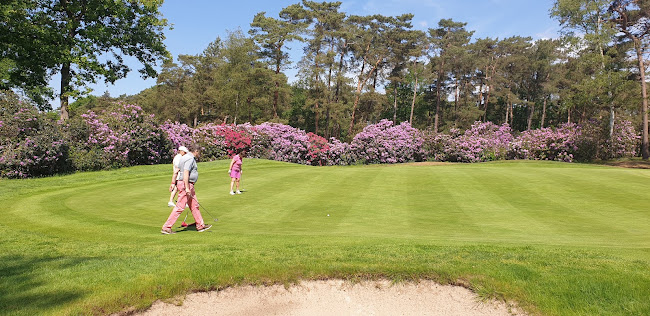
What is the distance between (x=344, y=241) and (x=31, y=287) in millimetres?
4712

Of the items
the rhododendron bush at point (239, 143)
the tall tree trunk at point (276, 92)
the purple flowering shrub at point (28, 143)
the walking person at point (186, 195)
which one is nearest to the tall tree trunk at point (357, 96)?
the tall tree trunk at point (276, 92)

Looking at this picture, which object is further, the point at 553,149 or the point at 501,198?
the point at 553,149

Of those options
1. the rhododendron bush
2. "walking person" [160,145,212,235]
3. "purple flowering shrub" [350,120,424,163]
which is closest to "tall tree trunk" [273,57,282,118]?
the rhododendron bush

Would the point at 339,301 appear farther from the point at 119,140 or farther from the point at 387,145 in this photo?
the point at 387,145

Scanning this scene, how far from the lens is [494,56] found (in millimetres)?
67625

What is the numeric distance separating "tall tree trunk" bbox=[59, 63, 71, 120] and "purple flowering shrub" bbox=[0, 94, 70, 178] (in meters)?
5.01

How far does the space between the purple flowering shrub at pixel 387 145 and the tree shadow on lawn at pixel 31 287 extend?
91.2 ft

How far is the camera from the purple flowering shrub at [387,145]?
3184 cm

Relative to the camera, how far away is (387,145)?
31672 mm

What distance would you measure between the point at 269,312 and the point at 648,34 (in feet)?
142

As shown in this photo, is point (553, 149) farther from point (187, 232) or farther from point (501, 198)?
point (187, 232)

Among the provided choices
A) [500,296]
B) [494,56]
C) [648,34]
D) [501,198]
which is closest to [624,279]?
[500,296]

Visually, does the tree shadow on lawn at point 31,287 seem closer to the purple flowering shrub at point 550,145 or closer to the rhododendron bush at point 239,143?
the rhododendron bush at point 239,143

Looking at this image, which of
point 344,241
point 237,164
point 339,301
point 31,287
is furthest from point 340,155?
point 31,287
